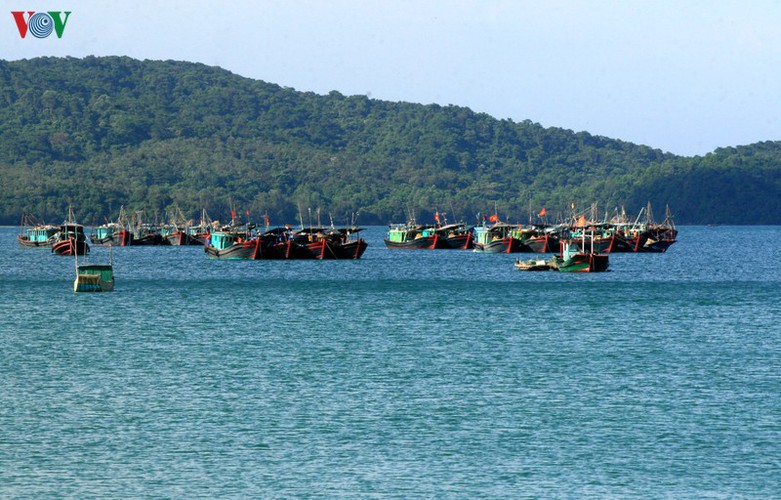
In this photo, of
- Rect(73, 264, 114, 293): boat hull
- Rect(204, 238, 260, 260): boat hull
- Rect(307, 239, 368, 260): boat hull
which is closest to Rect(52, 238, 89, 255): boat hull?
Rect(204, 238, 260, 260): boat hull

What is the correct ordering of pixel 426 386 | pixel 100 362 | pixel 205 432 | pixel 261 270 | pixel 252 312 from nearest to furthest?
pixel 205 432 → pixel 426 386 → pixel 100 362 → pixel 252 312 → pixel 261 270

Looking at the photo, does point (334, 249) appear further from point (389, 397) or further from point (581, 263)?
point (389, 397)

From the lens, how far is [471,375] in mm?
53031

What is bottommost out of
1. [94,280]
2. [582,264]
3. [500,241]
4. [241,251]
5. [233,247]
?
[94,280]

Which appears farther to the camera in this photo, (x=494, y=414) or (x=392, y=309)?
(x=392, y=309)

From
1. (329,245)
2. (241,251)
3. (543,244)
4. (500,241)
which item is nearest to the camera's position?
(329,245)

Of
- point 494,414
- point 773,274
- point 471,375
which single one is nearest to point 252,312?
point 471,375

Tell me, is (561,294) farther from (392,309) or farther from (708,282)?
(708,282)

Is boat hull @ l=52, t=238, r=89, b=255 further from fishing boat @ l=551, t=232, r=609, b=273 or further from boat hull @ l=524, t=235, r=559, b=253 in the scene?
fishing boat @ l=551, t=232, r=609, b=273

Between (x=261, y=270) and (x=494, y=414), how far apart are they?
9667 cm

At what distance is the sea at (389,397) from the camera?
34.5 metres

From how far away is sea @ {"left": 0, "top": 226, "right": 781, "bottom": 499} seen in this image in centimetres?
3450

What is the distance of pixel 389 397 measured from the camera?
1861 inches

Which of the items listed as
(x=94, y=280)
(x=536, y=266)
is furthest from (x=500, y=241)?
(x=94, y=280)
